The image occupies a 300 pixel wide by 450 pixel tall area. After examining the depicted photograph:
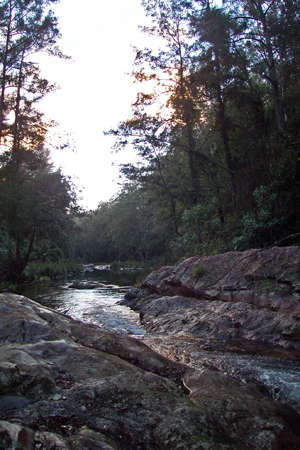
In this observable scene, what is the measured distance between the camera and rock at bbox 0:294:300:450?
2.40 m

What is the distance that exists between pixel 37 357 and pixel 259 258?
5.73m

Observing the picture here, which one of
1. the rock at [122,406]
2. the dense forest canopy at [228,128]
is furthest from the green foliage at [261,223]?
the rock at [122,406]

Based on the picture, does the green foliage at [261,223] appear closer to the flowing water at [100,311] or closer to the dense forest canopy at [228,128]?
the dense forest canopy at [228,128]

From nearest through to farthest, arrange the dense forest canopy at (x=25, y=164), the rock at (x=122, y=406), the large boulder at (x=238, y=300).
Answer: the rock at (x=122, y=406), the large boulder at (x=238, y=300), the dense forest canopy at (x=25, y=164)

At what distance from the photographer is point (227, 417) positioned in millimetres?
2920

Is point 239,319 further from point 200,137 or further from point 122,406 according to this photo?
point 200,137

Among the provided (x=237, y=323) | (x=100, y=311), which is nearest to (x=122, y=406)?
(x=237, y=323)

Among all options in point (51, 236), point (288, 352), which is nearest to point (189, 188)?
point (51, 236)

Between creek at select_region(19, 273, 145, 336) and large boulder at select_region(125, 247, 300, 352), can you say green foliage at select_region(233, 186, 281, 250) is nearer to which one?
large boulder at select_region(125, 247, 300, 352)

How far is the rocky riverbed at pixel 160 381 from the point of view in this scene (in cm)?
249

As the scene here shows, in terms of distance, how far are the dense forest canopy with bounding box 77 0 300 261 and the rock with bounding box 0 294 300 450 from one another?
709cm

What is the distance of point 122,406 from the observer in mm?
2842

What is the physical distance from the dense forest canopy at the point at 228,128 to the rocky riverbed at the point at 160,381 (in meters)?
4.12

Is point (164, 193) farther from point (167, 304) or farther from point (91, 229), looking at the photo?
point (91, 229)
